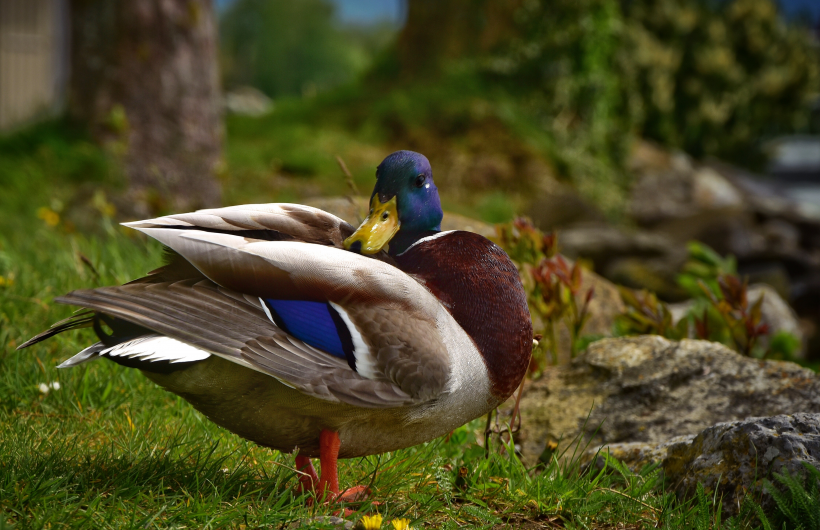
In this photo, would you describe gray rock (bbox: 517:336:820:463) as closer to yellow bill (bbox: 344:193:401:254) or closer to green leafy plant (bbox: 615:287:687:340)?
green leafy plant (bbox: 615:287:687:340)

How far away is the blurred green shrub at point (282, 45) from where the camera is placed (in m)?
39.5

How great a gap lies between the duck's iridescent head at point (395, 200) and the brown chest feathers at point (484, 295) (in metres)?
0.10

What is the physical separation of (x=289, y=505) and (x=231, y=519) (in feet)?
0.51

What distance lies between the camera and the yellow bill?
6.85ft

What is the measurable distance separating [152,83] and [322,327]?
5633 millimetres

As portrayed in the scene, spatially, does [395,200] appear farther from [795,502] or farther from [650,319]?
[650,319]

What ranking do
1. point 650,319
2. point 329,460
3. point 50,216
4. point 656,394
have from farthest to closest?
point 50,216 → point 650,319 → point 656,394 → point 329,460

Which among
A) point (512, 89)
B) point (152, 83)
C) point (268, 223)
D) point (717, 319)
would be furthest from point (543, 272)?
point (512, 89)

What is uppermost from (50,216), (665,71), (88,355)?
(665,71)

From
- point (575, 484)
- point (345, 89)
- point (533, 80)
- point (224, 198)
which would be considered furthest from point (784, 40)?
point (575, 484)

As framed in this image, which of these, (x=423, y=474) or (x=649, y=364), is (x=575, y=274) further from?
(x=423, y=474)

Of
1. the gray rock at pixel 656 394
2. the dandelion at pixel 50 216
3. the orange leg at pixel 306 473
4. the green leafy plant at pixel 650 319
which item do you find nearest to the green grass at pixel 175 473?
the orange leg at pixel 306 473

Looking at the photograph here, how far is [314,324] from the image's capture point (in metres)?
1.96

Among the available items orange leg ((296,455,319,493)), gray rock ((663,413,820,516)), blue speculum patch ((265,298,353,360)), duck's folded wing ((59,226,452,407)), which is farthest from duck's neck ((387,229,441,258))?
gray rock ((663,413,820,516))
